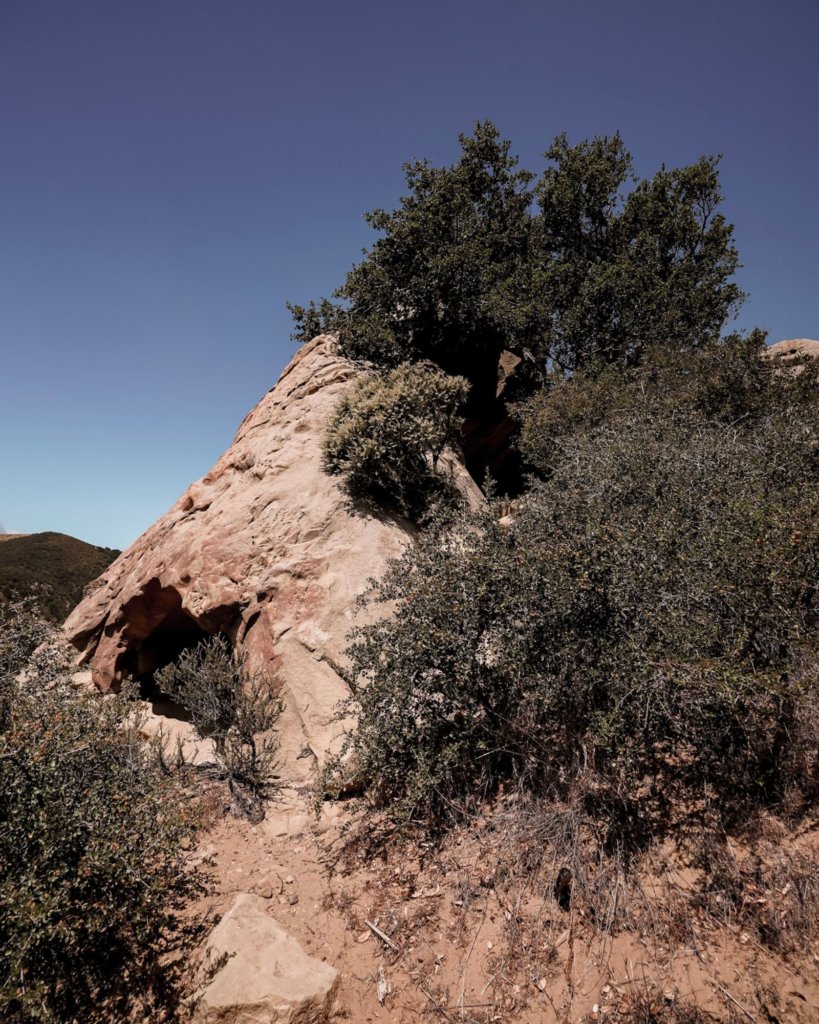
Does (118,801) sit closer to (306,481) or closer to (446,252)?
(306,481)

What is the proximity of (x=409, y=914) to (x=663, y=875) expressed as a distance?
2.56m

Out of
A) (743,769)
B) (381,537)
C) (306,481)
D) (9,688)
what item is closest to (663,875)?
(743,769)

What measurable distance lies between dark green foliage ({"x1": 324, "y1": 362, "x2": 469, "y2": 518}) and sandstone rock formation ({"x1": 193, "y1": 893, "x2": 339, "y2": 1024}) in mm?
7432

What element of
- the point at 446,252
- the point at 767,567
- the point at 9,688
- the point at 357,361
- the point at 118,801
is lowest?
the point at 118,801

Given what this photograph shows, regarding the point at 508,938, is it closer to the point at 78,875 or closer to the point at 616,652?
the point at 616,652

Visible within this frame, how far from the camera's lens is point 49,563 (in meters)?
49.4

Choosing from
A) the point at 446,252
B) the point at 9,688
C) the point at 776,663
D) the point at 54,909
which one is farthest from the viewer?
the point at 446,252

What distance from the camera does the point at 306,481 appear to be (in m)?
11.4

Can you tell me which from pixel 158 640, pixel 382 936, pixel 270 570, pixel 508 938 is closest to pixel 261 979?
pixel 382 936

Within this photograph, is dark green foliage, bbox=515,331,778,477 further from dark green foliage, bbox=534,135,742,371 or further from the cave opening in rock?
the cave opening in rock

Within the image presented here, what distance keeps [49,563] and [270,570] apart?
5150cm

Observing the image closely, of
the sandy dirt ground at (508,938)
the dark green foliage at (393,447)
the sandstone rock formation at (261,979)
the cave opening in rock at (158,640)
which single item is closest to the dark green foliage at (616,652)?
the sandy dirt ground at (508,938)

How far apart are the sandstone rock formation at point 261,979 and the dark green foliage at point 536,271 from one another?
1367cm

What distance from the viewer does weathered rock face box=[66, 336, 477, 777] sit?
867 centimetres
